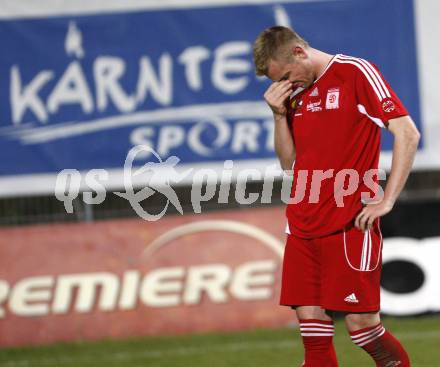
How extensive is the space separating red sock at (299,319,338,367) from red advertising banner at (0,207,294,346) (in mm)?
4536

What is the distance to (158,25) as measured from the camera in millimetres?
10094

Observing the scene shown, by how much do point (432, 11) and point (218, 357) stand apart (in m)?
3.99

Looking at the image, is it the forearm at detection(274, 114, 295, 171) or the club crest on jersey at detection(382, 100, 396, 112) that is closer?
the club crest on jersey at detection(382, 100, 396, 112)

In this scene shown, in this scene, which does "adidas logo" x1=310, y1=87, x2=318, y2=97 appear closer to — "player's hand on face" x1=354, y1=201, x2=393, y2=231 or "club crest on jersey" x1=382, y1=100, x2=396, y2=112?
"club crest on jersey" x1=382, y1=100, x2=396, y2=112

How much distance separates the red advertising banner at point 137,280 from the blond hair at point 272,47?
4.93 m

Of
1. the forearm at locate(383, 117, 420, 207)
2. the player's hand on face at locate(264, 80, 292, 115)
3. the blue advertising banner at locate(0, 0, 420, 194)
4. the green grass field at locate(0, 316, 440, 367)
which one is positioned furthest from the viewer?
the blue advertising banner at locate(0, 0, 420, 194)

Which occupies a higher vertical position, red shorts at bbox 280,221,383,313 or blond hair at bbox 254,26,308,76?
blond hair at bbox 254,26,308,76

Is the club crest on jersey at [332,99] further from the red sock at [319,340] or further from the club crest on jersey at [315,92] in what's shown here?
the red sock at [319,340]

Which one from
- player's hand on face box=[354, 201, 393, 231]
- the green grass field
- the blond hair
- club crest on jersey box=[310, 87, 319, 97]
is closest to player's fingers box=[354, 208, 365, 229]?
player's hand on face box=[354, 201, 393, 231]

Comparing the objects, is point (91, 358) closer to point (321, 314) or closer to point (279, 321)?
point (279, 321)

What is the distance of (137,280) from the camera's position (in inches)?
385

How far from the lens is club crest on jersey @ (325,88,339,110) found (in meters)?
5.12

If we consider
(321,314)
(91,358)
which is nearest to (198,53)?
(91,358)

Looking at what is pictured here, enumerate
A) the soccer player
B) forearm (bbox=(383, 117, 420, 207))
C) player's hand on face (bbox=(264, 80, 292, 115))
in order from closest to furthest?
forearm (bbox=(383, 117, 420, 207)), the soccer player, player's hand on face (bbox=(264, 80, 292, 115))
